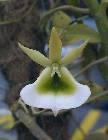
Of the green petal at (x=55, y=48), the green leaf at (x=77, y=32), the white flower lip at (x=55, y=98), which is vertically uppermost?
the green petal at (x=55, y=48)

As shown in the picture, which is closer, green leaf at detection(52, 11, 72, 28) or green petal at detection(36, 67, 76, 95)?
green petal at detection(36, 67, 76, 95)

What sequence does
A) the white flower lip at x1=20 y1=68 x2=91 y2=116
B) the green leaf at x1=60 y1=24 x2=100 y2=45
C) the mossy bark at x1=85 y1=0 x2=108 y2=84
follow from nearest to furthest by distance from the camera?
1. the white flower lip at x1=20 y1=68 x2=91 y2=116
2. the mossy bark at x1=85 y1=0 x2=108 y2=84
3. the green leaf at x1=60 y1=24 x2=100 y2=45

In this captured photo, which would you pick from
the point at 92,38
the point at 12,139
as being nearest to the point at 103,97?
the point at 92,38

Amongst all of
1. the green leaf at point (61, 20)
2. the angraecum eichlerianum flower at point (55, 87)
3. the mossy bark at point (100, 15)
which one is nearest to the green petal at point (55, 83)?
the angraecum eichlerianum flower at point (55, 87)

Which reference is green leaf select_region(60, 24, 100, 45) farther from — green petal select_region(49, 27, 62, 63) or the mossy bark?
green petal select_region(49, 27, 62, 63)

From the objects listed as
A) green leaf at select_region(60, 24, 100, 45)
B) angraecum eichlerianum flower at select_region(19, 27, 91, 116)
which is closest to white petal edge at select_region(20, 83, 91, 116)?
angraecum eichlerianum flower at select_region(19, 27, 91, 116)

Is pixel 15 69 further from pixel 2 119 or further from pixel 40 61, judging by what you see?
pixel 40 61

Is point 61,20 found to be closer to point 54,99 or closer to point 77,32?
point 77,32

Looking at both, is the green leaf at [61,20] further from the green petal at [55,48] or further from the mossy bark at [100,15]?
the green petal at [55,48]
